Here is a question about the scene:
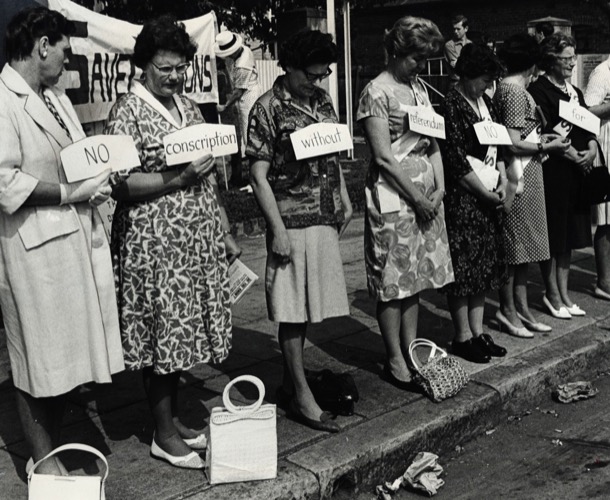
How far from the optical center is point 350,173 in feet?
43.6

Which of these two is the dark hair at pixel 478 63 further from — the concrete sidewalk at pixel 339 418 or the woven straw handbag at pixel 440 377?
the concrete sidewalk at pixel 339 418

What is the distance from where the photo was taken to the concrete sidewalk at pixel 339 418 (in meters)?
4.03

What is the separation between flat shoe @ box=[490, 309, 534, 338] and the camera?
19.7 feet

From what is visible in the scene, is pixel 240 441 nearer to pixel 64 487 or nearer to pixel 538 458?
pixel 64 487

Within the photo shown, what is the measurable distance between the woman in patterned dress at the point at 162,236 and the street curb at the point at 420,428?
1.56 ft

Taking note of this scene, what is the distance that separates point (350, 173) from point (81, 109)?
6164mm

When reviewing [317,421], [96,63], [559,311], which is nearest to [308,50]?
[317,421]

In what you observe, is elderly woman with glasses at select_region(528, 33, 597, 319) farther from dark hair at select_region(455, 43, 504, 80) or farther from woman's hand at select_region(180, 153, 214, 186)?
woman's hand at select_region(180, 153, 214, 186)

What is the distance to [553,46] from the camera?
609cm

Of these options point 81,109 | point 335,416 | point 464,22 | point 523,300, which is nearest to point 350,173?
point 464,22

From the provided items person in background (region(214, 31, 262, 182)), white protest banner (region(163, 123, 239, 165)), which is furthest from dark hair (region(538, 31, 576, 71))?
person in background (region(214, 31, 262, 182))

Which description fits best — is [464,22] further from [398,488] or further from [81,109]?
[398,488]

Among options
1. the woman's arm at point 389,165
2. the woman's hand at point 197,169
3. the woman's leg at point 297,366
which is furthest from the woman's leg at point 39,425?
the woman's arm at point 389,165

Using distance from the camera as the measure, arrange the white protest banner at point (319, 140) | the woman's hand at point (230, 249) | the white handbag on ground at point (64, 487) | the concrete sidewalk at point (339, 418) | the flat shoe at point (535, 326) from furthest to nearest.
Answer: the flat shoe at point (535, 326) → the white protest banner at point (319, 140) → the woman's hand at point (230, 249) → the concrete sidewalk at point (339, 418) → the white handbag on ground at point (64, 487)
